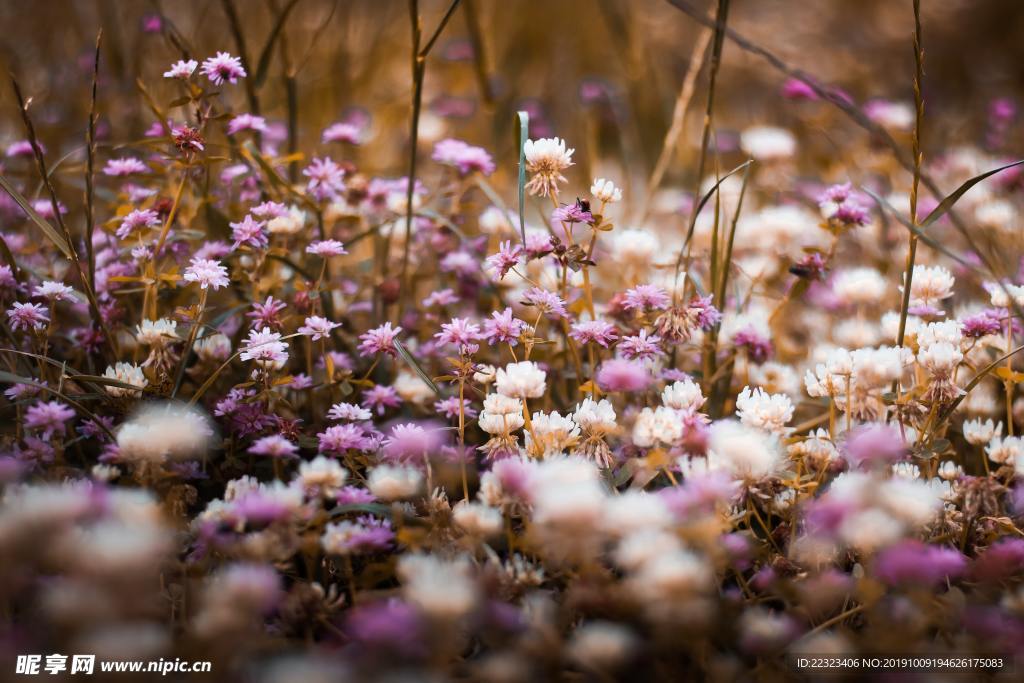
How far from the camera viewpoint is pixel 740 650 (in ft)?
2.31

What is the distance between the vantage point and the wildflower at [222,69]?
0.95 m

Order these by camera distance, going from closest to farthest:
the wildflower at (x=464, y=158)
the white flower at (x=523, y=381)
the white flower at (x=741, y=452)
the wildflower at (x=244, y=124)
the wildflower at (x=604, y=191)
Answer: the white flower at (x=741, y=452)
the white flower at (x=523, y=381)
the wildflower at (x=604, y=191)
the wildflower at (x=244, y=124)
the wildflower at (x=464, y=158)

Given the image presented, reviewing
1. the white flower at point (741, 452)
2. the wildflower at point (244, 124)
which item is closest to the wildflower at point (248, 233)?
the wildflower at point (244, 124)

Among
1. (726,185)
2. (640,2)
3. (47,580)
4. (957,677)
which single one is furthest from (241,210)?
(640,2)

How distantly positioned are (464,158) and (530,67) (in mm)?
1903

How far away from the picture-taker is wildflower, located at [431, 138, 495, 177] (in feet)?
3.86

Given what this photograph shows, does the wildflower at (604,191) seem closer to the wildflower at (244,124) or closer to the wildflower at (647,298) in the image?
the wildflower at (647,298)

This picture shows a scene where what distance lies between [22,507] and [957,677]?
728 mm

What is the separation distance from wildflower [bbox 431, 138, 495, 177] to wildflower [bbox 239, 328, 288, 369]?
1.43ft

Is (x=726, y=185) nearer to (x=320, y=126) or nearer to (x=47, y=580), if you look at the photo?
(x=320, y=126)

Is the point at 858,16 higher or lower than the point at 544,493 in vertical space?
higher

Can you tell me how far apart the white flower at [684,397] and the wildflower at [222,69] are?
0.66 metres

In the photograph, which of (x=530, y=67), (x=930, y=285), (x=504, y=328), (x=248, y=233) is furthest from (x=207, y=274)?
(x=530, y=67)

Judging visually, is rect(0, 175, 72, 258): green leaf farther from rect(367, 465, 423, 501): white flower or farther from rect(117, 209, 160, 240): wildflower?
rect(367, 465, 423, 501): white flower
